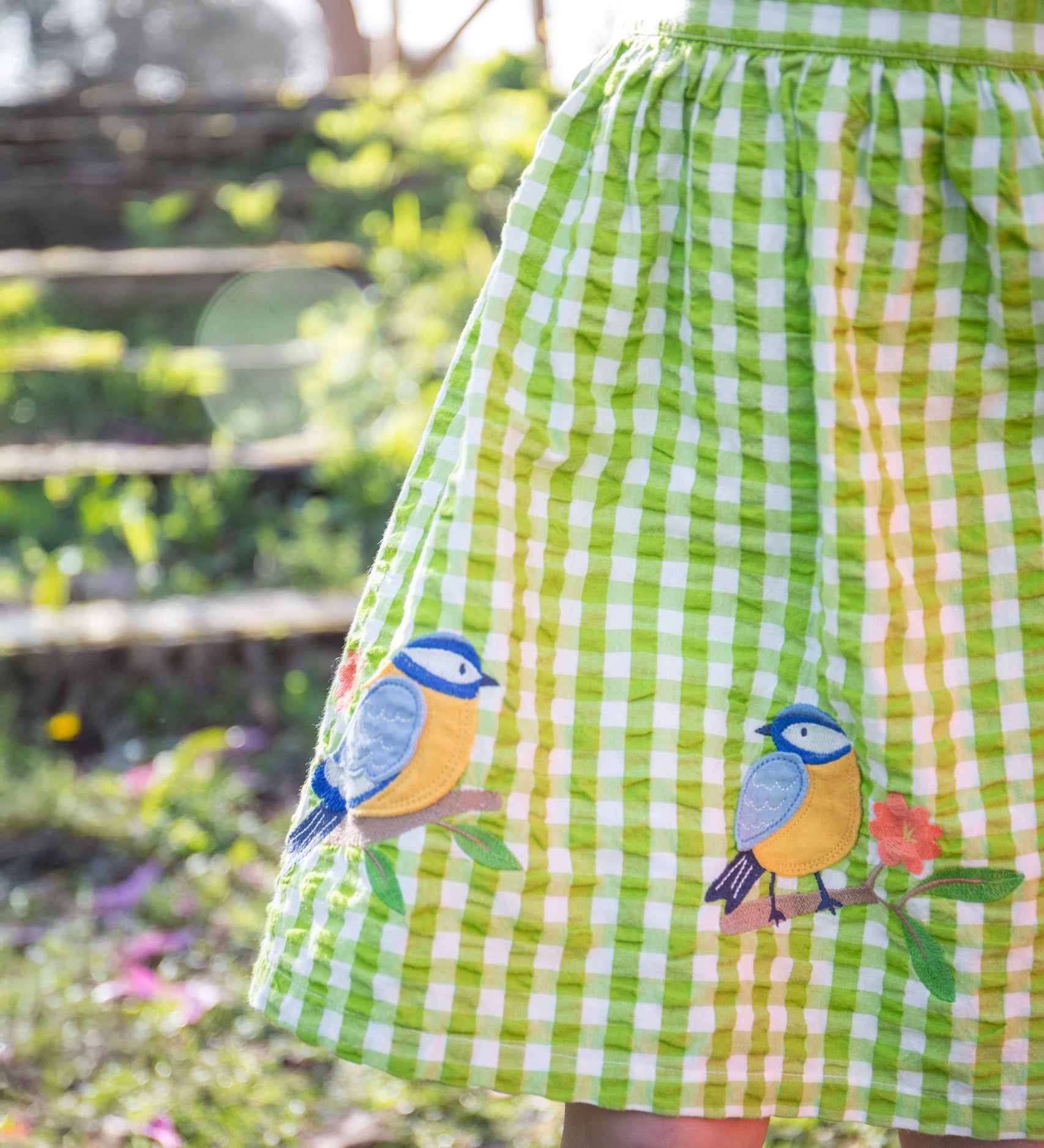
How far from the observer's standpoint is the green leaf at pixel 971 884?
0.88 meters

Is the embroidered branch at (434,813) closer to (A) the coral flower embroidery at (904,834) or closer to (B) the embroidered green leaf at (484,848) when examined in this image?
(B) the embroidered green leaf at (484,848)

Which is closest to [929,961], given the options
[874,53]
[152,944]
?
[874,53]

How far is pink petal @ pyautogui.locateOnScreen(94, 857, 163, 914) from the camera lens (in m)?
2.00

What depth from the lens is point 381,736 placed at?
89 centimetres

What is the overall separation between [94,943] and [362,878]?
1244mm

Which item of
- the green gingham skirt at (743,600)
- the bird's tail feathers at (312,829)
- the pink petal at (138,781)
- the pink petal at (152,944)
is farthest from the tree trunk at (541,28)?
the bird's tail feathers at (312,829)

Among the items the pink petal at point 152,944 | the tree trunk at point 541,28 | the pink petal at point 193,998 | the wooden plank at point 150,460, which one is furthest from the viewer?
the tree trunk at point 541,28

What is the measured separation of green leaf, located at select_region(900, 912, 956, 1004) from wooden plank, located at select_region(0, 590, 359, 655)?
1772mm

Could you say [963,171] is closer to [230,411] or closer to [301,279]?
[230,411]

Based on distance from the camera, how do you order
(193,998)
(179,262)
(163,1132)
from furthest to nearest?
(179,262)
(193,998)
(163,1132)

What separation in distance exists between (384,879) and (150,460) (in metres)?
2.78

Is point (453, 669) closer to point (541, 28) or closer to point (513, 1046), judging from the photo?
point (513, 1046)

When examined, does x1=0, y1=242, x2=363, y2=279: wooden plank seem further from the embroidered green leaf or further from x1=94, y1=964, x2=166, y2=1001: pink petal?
the embroidered green leaf

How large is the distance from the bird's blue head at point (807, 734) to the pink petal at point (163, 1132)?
1.00 m
